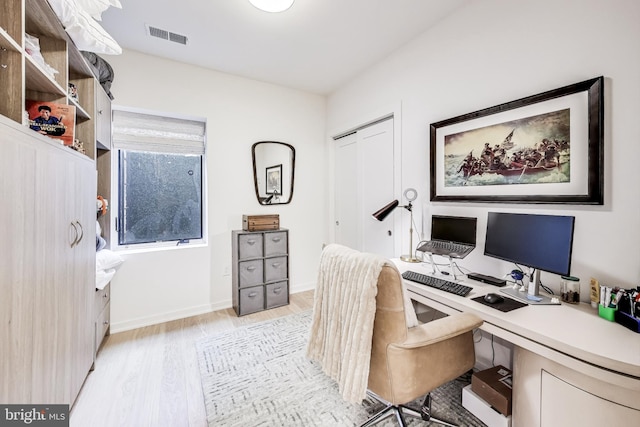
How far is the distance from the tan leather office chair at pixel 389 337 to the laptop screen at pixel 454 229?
2.27ft

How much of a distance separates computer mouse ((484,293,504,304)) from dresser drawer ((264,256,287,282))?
7.04 ft

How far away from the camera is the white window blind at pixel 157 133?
103 inches

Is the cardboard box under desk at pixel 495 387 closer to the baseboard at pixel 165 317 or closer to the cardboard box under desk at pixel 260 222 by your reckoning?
the cardboard box under desk at pixel 260 222

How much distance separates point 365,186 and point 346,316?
6.75ft

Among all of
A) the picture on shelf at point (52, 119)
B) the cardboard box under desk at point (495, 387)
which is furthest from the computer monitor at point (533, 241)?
the picture on shelf at point (52, 119)

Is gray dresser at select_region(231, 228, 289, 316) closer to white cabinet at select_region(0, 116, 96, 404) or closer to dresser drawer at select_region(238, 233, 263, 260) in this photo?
dresser drawer at select_region(238, 233, 263, 260)

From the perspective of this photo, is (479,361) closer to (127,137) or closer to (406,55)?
(406,55)

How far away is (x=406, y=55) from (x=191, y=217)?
286 centimetres

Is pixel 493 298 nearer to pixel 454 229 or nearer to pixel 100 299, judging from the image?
pixel 454 229

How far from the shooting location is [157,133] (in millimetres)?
2777

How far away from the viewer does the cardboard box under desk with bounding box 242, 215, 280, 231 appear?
294 cm

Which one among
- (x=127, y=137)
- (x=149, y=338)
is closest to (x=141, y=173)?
(x=127, y=137)

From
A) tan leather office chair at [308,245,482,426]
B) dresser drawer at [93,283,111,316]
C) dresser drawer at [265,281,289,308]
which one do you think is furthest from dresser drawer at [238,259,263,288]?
tan leather office chair at [308,245,482,426]

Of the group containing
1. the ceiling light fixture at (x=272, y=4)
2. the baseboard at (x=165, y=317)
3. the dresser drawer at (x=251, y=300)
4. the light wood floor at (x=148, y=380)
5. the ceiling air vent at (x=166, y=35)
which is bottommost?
the light wood floor at (x=148, y=380)
